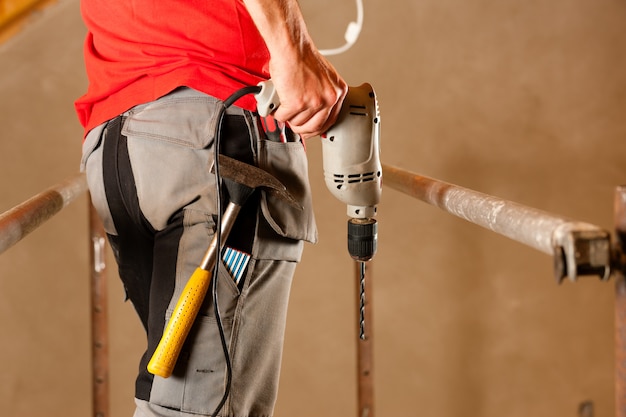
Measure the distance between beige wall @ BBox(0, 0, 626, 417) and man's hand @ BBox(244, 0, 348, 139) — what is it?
1.49 m

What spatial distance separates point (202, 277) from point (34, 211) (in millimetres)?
316

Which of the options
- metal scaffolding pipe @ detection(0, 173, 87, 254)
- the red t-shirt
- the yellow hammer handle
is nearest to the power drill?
the red t-shirt

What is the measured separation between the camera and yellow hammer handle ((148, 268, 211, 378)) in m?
0.79

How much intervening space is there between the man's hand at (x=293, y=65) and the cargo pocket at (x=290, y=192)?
0.26ft

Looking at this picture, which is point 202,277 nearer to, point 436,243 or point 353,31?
point 353,31

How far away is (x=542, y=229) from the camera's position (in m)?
0.67

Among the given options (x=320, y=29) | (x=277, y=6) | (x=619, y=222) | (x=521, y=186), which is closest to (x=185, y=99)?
(x=277, y=6)

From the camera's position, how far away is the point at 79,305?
225cm

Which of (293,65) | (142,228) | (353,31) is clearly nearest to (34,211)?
(142,228)

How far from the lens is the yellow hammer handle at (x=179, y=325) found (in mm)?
790

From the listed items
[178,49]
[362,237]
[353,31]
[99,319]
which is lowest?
[99,319]

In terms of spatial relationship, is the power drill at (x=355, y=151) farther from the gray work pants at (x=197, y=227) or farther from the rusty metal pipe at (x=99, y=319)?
the rusty metal pipe at (x=99, y=319)

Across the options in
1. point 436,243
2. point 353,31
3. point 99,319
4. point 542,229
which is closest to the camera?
point 542,229

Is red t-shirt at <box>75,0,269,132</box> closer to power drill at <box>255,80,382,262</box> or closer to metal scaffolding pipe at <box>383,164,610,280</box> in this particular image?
power drill at <box>255,80,382,262</box>
